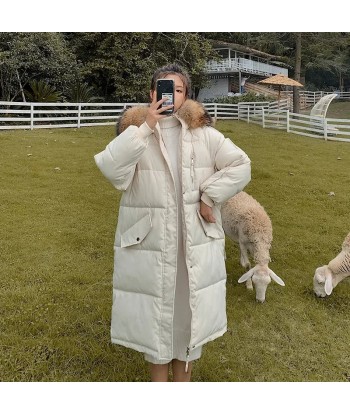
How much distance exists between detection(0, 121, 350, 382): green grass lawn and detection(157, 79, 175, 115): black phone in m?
1.81

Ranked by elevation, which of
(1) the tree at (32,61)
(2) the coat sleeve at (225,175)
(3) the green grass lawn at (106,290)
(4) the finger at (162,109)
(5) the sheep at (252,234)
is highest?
(1) the tree at (32,61)

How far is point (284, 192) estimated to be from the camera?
742 centimetres

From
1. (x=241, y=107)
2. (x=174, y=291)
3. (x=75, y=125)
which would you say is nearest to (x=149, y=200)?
(x=174, y=291)

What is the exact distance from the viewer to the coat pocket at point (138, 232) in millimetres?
2117

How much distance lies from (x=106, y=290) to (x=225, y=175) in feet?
7.43

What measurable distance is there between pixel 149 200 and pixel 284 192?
569cm

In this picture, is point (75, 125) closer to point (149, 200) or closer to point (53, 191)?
point (53, 191)

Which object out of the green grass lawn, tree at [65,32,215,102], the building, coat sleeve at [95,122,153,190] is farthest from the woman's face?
the building

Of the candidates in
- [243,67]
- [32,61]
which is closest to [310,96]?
[243,67]

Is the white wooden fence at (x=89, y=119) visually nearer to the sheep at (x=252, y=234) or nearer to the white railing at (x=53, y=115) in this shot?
the white railing at (x=53, y=115)

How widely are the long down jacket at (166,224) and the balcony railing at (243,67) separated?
70.2 ft

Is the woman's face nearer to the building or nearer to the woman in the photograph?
the woman

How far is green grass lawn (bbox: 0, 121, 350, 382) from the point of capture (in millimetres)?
2936

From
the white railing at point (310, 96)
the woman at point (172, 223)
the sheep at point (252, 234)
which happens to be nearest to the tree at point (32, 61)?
the sheep at point (252, 234)
